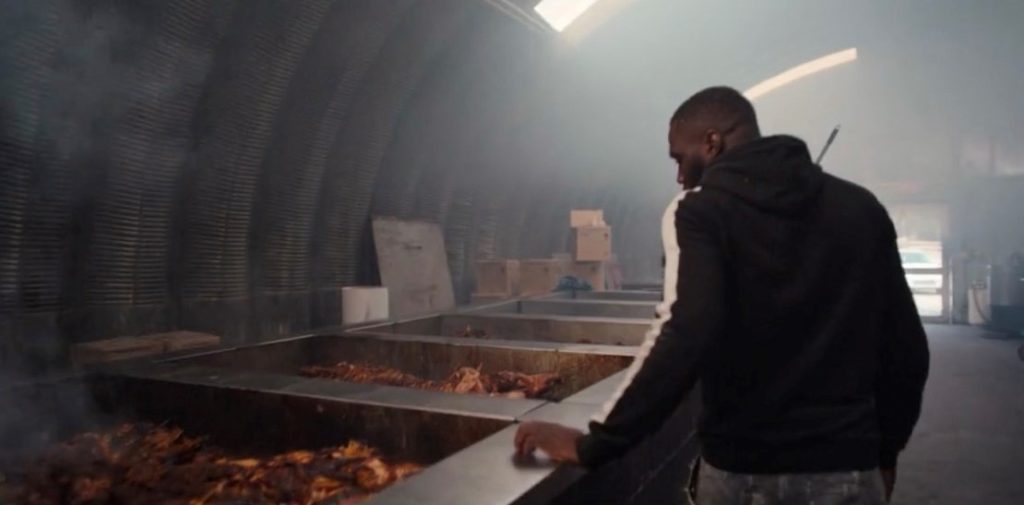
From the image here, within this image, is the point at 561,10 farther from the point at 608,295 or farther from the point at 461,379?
the point at 461,379

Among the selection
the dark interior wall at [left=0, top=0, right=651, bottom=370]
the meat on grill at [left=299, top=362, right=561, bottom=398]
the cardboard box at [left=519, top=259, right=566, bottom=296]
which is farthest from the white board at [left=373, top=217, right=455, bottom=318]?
the meat on grill at [left=299, top=362, right=561, bottom=398]

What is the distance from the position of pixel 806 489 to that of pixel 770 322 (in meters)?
0.38

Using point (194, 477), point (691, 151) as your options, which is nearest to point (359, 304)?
point (194, 477)

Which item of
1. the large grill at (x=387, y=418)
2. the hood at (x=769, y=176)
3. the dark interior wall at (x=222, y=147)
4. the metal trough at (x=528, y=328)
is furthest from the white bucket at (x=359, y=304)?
the hood at (x=769, y=176)

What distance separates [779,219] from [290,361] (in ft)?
9.20

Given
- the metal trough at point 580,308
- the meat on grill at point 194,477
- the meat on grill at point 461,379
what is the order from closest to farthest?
1. the meat on grill at point 194,477
2. the meat on grill at point 461,379
3. the metal trough at point 580,308

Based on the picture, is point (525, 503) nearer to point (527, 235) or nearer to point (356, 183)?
point (356, 183)

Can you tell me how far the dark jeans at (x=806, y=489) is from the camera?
154 centimetres

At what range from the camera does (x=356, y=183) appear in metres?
6.12

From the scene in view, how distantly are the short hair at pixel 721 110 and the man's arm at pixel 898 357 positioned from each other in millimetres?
393

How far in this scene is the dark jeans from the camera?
1.54 meters

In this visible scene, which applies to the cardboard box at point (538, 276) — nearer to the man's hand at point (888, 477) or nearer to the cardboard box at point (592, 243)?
the cardboard box at point (592, 243)

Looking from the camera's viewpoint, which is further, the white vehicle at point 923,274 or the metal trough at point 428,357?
the white vehicle at point 923,274

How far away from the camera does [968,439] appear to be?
19.2 ft
